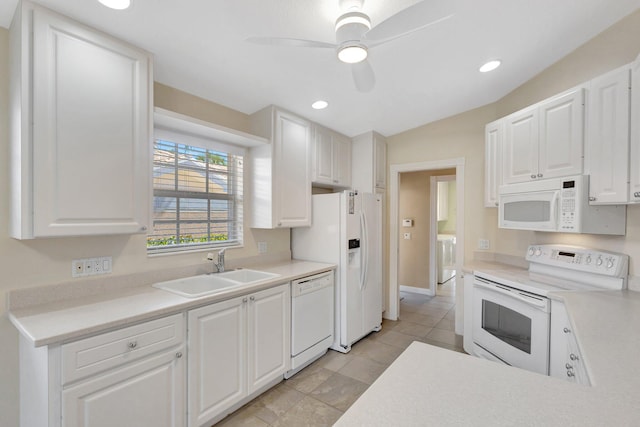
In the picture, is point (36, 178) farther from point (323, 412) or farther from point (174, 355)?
point (323, 412)

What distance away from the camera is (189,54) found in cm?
199

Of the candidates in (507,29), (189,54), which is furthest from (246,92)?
(507,29)

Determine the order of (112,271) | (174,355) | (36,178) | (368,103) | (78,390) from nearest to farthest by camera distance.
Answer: (78,390), (36,178), (174,355), (112,271), (368,103)

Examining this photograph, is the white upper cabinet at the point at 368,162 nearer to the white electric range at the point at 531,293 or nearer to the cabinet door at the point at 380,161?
the cabinet door at the point at 380,161

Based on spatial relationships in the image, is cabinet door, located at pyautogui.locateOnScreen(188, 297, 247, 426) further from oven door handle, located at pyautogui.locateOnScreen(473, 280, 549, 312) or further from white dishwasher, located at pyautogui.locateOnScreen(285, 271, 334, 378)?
oven door handle, located at pyautogui.locateOnScreen(473, 280, 549, 312)

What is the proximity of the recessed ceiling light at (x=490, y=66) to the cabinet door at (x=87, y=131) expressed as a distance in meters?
2.61

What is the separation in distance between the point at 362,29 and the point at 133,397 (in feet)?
7.64

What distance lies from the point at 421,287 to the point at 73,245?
5028mm

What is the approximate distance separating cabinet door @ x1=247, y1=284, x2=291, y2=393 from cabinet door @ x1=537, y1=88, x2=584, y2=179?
2337 mm

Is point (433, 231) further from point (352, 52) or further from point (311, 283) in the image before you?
point (352, 52)

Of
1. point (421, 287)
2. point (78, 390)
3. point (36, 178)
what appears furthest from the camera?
point (421, 287)

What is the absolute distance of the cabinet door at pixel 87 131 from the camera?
1467 millimetres

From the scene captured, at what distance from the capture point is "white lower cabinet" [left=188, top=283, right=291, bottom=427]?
71.4 inches

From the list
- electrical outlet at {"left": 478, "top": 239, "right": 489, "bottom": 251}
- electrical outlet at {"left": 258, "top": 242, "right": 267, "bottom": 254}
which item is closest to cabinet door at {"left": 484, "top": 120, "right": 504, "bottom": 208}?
electrical outlet at {"left": 478, "top": 239, "right": 489, "bottom": 251}
